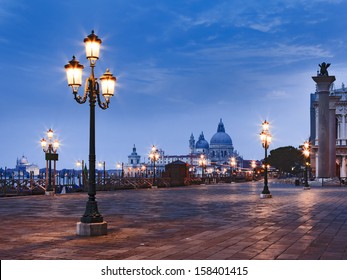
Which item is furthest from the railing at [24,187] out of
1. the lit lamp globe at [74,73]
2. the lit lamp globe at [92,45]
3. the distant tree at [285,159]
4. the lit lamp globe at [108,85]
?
the distant tree at [285,159]

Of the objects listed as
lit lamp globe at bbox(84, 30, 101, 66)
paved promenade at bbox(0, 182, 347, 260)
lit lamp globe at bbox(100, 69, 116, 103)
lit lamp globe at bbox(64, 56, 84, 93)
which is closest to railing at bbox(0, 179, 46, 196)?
paved promenade at bbox(0, 182, 347, 260)

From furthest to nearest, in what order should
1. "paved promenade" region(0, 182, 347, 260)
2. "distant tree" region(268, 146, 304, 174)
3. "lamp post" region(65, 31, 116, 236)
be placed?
"distant tree" region(268, 146, 304, 174) < "lamp post" region(65, 31, 116, 236) < "paved promenade" region(0, 182, 347, 260)

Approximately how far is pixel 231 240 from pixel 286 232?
2241mm

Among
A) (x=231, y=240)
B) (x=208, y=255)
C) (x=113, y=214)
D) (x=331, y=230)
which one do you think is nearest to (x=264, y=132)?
(x=113, y=214)

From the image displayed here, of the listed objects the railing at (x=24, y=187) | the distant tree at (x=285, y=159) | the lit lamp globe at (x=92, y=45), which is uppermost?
the lit lamp globe at (x=92, y=45)

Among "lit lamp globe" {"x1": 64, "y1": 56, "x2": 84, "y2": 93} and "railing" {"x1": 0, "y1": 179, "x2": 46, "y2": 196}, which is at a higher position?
"lit lamp globe" {"x1": 64, "y1": 56, "x2": 84, "y2": 93}

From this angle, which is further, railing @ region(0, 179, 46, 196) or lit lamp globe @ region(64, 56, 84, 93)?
railing @ region(0, 179, 46, 196)

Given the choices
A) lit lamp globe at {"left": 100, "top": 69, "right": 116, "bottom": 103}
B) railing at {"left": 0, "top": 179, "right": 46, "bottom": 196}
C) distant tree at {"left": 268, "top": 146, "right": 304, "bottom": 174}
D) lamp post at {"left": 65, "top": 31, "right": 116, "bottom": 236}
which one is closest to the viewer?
lamp post at {"left": 65, "top": 31, "right": 116, "bottom": 236}

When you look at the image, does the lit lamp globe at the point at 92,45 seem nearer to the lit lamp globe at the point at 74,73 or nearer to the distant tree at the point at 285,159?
the lit lamp globe at the point at 74,73

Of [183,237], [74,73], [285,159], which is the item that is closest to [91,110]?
[74,73]

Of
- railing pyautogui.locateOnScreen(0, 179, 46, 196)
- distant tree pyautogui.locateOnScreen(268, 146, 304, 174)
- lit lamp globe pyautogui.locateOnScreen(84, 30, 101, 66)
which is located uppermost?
lit lamp globe pyautogui.locateOnScreen(84, 30, 101, 66)

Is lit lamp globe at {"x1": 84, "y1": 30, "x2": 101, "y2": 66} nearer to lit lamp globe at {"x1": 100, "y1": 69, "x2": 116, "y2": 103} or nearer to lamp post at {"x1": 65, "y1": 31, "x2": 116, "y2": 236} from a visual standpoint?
lamp post at {"x1": 65, "y1": 31, "x2": 116, "y2": 236}

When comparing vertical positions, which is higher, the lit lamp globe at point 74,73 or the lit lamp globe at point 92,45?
the lit lamp globe at point 92,45

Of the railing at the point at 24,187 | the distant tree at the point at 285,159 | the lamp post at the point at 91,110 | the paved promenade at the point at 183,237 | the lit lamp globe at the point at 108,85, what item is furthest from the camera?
the distant tree at the point at 285,159
